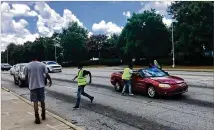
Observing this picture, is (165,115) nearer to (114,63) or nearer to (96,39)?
(114,63)

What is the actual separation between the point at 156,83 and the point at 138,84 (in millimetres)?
1426

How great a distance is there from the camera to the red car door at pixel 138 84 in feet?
47.8

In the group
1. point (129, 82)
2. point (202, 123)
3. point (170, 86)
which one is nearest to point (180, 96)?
point (170, 86)

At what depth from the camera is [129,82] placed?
15094 millimetres

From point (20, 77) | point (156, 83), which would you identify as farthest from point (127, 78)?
point (20, 77)

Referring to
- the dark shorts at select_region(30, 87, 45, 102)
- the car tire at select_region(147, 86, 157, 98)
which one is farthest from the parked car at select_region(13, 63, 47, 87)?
the dark shorts at select_region(30, 87, 45, 102)

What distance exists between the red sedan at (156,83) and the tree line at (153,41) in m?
17.8

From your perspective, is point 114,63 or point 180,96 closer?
point 180,96

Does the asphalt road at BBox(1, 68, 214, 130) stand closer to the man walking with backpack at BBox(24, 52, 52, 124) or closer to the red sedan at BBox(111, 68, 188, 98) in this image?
the red sedan at BBox(111, 68, 188, 98)

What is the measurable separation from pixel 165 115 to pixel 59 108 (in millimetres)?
4469

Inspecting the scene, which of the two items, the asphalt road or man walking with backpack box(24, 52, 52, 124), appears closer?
the asphalt road

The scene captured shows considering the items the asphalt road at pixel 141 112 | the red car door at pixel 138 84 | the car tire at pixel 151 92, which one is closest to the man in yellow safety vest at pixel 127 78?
the red car door at pixel 138 84

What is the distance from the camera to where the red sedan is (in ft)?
43.4

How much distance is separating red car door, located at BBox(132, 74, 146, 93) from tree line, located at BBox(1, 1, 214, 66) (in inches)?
691
